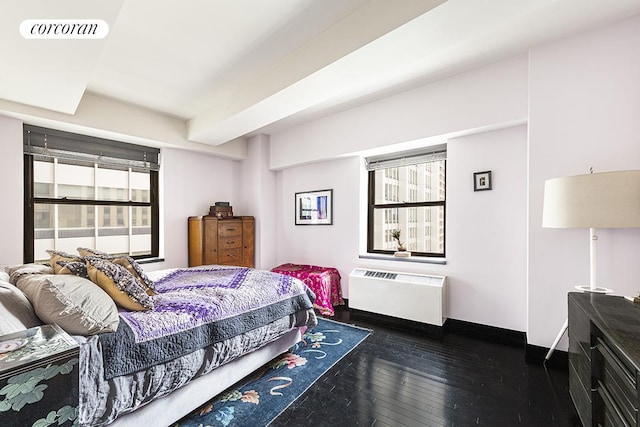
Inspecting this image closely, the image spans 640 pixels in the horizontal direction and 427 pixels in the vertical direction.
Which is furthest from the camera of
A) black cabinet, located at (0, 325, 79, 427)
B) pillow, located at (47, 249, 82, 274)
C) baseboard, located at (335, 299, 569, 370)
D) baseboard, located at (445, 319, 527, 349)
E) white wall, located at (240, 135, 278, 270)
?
white wall, located at (240, 135, 278, 270)

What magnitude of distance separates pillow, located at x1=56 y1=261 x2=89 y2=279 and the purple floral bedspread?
45 centimetres

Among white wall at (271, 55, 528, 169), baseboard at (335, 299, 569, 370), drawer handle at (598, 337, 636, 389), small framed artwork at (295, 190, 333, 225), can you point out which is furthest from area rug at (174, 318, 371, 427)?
white wall at (271, 55, 528, 169)

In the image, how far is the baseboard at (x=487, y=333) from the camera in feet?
9.20

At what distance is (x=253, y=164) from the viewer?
16.1 feet

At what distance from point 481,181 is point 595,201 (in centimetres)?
125

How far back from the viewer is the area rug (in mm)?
1764

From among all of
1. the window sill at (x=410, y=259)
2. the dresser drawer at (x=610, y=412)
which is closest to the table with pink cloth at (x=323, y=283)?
the window sill at (x=410, y=259)

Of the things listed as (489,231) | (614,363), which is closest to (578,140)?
(489,231)

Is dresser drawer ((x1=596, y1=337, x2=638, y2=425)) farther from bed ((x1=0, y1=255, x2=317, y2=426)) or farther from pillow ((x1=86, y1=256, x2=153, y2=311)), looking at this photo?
pillow ((x1=86, y1=256, x2=153, y2=311))

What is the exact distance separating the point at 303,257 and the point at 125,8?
3.68 metres

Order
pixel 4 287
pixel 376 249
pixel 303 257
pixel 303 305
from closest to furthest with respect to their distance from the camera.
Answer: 1. pixel 4 287
2. pixel 303 305
3. pixel 376 249
4. pixel 303 257

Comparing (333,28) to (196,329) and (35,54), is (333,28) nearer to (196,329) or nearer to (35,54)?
(35,54)

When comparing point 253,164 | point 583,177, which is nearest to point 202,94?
point 253,164

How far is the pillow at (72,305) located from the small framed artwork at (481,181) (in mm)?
3341
